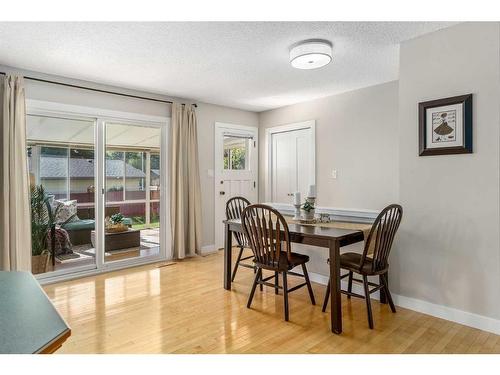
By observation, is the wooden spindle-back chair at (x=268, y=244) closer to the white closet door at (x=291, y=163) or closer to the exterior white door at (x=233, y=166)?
the white closet door at (x=291, y=163)

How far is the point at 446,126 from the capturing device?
2.55 meters

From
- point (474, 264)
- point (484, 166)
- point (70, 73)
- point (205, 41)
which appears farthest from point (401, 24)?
point (70, 73)

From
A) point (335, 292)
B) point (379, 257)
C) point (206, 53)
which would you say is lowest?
point (335, 292)

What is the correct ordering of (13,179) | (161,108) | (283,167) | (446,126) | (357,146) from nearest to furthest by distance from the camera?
(446,126), (13,179), (357,146), (161,108), (283,167)

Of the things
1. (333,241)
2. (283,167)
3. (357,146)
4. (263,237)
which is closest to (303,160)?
(283,167)

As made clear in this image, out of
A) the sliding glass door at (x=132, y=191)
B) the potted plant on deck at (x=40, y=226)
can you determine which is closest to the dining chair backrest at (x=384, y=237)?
the sliding glass door at (x=132, y=191)

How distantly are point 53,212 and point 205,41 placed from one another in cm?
259

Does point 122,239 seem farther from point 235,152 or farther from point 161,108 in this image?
point 235,152

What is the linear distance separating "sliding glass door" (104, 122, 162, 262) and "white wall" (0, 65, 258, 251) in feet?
0.90

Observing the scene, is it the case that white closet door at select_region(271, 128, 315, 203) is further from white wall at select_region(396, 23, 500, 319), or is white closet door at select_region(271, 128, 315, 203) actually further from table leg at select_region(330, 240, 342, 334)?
table leg at select_region(330, 240, 342, 334)

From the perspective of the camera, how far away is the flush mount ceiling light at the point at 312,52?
2.76 m

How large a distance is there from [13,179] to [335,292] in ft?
10.5
